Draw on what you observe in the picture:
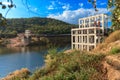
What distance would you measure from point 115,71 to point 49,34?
8384 centimetres

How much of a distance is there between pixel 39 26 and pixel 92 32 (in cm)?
8345

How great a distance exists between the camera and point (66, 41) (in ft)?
270

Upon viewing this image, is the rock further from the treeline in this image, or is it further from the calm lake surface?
the treeline

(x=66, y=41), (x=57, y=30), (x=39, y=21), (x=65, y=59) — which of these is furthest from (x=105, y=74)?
(x=39, y=21)

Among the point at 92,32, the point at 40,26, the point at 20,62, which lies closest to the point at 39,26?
the point at 40,26

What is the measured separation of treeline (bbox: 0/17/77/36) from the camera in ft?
289

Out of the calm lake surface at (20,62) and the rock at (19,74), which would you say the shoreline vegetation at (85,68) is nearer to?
the rock at (19,74)

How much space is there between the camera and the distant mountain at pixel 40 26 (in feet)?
290

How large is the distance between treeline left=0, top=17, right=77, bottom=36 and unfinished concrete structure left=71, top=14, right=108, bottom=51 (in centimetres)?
5736

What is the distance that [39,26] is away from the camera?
4139 inches

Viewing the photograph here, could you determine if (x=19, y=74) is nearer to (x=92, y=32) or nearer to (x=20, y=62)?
(x=92, y=32)

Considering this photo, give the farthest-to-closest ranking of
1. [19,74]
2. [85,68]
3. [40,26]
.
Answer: [40,26]
[19,74]
[85,68]

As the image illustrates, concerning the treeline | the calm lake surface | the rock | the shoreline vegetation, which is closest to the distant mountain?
the treeline

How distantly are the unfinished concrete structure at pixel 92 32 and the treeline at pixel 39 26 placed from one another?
57358 mm
